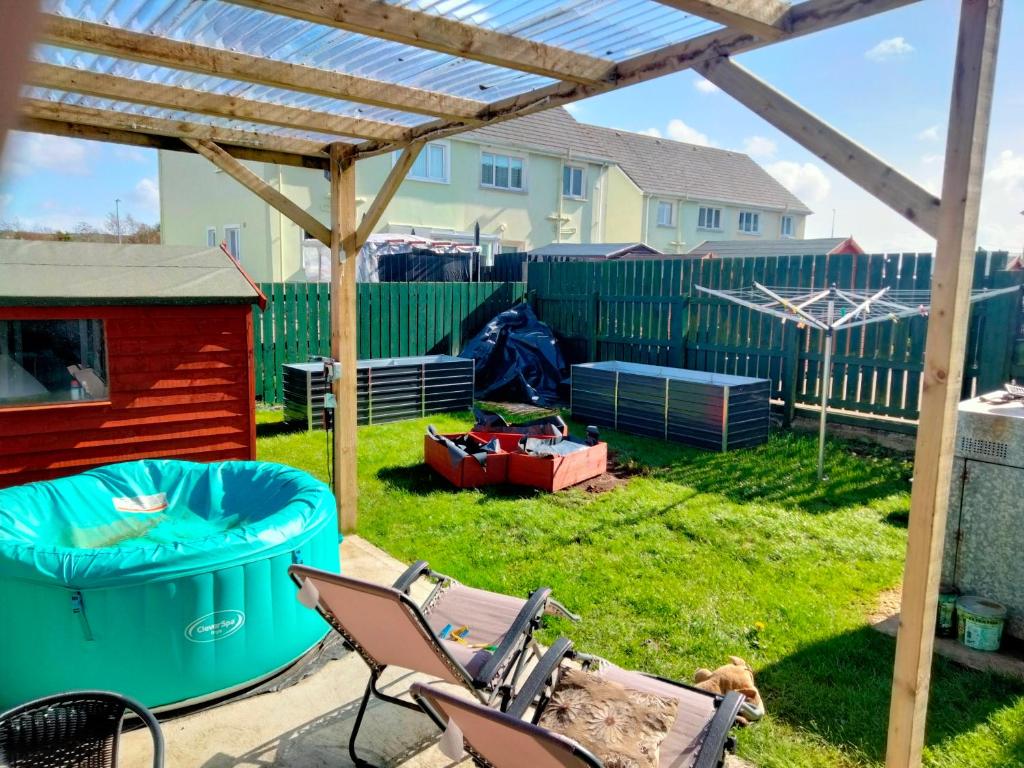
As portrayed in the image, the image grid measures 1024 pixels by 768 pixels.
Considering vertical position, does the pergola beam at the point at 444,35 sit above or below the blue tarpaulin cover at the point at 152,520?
above

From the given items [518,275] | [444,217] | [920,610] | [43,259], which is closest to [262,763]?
[920,610]

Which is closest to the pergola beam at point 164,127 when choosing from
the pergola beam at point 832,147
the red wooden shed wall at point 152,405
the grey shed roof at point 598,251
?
the red wooden shed wall at point 152,405

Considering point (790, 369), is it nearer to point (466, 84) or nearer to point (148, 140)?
point (466, 84)

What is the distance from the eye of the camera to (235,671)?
3.63 metres

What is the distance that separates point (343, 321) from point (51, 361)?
7.64 feet

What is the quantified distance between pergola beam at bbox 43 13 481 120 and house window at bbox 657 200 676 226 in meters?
23.9

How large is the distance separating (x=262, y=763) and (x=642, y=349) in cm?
938

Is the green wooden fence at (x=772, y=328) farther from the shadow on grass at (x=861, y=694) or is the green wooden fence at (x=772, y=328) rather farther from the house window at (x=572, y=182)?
the house window at (x=572, y=182)

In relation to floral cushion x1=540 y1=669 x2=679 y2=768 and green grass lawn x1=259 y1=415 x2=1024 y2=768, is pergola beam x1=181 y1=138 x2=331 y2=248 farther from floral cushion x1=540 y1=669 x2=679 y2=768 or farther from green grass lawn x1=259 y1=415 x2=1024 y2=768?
floral cushion x1=540 y1=669 x2=679 y2=768

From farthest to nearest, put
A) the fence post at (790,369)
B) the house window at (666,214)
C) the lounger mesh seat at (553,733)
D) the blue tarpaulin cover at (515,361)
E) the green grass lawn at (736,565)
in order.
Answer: the house window at (666,214) < the blue tarpaulin cover at (515,361) < the fence post at (790,369) < the green grass lawn at (736,565) < the lounger mesh seat at (553,733)

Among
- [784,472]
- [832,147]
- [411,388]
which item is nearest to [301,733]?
[832,147]

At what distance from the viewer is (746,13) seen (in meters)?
2.63

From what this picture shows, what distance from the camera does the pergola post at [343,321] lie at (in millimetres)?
5484

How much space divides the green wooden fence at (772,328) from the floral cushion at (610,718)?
7114mm
